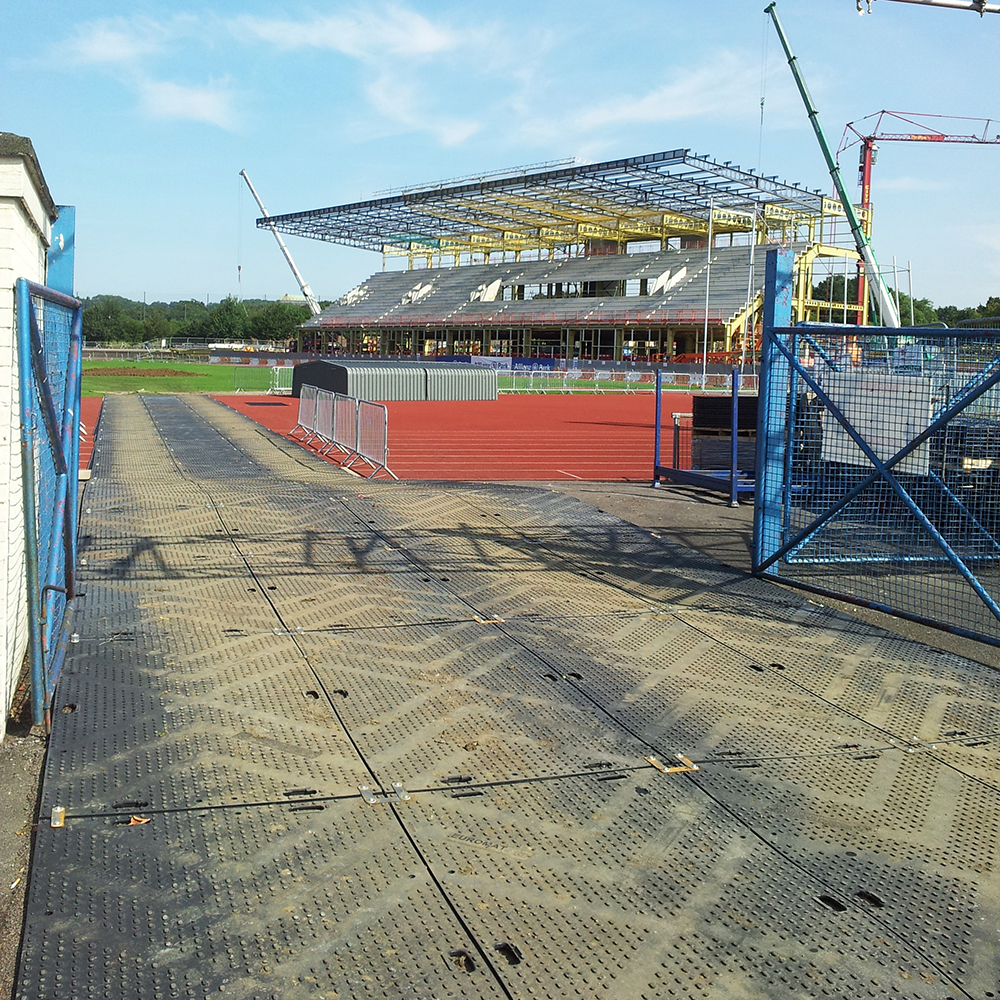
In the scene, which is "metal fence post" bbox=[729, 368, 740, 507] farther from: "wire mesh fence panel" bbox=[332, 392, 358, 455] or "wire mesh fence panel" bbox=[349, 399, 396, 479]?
"wire mesh fence panel" bbox=[332, 392, 358, 455]

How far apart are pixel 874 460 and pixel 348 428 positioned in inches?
459

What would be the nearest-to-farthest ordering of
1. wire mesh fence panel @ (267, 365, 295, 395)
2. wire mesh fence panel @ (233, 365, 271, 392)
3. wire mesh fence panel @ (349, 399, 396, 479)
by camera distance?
wire mesh fence panel @ (349, 399, 396, 479) → wire mesh fence panel @ (267, 365, 295, 395) → wire mesh fence panel @ (233, 365, 271, 392)

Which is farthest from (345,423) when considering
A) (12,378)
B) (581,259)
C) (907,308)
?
(907,308)

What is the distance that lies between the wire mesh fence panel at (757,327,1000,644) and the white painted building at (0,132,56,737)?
6457 millimetres

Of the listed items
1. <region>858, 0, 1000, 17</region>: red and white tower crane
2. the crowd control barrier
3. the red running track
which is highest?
<region>858, 0, 1000, 17</region>: red and white tower crane

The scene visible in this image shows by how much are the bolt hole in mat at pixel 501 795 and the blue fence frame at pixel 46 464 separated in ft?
1.06

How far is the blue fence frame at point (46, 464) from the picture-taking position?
17.7 ft

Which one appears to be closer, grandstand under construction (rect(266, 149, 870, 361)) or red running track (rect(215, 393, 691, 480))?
red running track (rect(215, 393, 691, 480))

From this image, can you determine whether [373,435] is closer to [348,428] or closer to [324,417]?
[348,428]

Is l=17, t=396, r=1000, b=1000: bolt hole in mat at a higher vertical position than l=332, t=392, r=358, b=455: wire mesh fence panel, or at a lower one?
lower

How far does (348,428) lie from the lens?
18578 mm

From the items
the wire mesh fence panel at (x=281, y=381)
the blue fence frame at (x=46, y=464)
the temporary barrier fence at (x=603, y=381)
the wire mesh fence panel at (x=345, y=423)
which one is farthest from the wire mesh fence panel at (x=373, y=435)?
the temporary barrier fence at (x=603, y=381)

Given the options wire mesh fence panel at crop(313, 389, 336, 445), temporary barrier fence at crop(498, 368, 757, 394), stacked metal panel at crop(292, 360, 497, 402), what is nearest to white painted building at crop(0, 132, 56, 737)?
wire mesh fence panel at crop(313, 389, 336, 445)

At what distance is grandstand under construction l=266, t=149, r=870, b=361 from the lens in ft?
217
